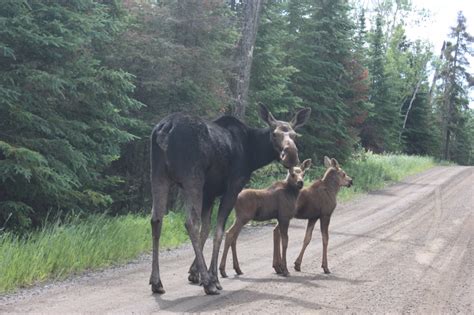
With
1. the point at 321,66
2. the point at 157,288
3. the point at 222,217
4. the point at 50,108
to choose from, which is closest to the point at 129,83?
the point at 50,108

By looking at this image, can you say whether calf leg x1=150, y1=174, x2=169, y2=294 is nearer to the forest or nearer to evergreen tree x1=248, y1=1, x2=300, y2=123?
the forest

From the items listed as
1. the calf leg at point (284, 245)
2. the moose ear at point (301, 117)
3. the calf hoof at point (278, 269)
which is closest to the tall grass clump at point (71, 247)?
the calf hoof at point (278, 269)

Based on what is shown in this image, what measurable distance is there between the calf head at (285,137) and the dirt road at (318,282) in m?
1.84

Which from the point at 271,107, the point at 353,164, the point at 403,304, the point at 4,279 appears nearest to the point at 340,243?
the point at 403,304

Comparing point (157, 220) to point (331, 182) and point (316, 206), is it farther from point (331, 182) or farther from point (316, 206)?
point (331, 182)

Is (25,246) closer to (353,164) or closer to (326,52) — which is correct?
(326,52)

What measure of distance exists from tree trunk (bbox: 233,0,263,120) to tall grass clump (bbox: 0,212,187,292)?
5.69 metres

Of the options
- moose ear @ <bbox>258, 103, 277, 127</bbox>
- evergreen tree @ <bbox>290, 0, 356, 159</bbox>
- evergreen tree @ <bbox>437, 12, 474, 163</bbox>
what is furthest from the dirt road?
evergreen tree @ <bbox>437, 12, 474, 163</bbox>

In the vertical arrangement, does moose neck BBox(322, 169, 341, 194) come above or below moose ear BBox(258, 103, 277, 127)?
below

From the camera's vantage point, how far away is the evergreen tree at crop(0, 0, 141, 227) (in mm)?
8719

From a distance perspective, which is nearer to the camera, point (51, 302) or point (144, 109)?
point (51, 302)

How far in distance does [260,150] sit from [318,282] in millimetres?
2195

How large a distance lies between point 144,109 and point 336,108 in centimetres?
1248

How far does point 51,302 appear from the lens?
6332mm
